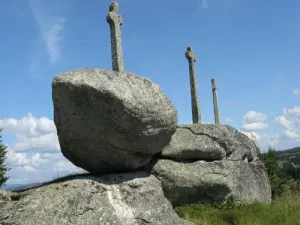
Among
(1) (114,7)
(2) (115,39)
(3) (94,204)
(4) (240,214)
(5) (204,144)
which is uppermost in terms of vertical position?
(1) (114,7)

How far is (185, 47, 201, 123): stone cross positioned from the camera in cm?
1912

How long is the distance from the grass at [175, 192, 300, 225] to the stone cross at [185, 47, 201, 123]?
604cm

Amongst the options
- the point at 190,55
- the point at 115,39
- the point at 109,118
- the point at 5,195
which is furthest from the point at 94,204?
the point at 190,55

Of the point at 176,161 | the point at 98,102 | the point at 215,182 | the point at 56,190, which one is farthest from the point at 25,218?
the point at 215,182

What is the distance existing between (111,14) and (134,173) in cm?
607

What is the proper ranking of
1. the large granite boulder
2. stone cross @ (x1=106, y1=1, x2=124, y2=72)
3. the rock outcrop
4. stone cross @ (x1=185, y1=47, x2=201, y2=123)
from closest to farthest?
the rock outcrop, the large granite boulder, stone cross @ (x1=106, y1=1, x2=124, y2=72), stone cross @ (x1=185, y1=47, x2=201, y2=123)

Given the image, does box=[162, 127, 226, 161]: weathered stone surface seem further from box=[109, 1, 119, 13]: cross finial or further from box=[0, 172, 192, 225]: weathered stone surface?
box=[109, 1, 119, 13]: cross finial

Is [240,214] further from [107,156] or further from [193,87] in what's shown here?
[193,87]

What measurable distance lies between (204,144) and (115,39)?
4879mm

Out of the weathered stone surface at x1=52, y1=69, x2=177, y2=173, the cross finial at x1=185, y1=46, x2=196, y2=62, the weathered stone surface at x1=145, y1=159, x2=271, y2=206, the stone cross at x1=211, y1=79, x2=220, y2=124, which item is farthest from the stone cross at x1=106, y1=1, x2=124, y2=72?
the stone cross at x1=211, y1=79, x2=220, y2=124

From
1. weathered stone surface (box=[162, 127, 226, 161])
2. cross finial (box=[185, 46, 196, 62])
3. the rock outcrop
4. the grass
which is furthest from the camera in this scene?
cross finial (box=[185, 46, 196, 62])

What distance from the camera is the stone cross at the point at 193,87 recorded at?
19.1m

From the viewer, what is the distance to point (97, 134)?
10422 mm

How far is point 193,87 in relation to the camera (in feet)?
63.9
